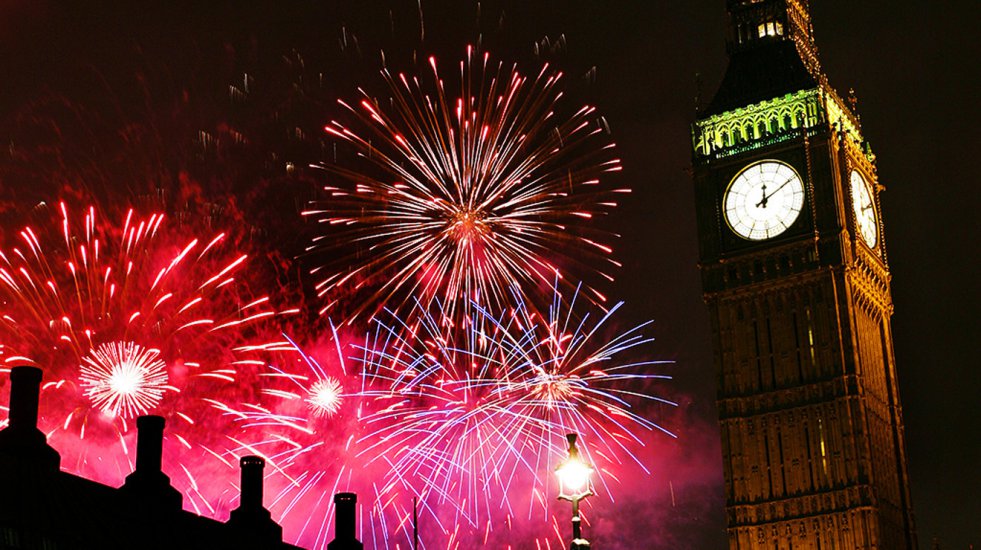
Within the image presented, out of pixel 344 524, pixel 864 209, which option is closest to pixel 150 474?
pixel 344 524

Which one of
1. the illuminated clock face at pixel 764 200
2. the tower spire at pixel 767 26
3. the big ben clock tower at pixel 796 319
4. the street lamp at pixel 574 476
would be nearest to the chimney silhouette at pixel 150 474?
the street lamp at pixel 574 476

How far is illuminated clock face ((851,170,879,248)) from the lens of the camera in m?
103

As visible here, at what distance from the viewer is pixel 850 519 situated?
95438 mm

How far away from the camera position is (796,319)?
101 meters

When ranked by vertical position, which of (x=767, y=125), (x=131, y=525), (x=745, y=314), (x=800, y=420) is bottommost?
(x=131, y=525)

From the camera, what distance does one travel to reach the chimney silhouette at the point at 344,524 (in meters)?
58.3

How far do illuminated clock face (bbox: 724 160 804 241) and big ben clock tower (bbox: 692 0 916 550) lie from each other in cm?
8

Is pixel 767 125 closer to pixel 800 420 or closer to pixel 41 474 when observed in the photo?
pixel 800 420

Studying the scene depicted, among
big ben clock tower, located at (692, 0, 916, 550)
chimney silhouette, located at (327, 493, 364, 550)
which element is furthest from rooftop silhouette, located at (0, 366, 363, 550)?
big ben clock tower, located at (692, 0, 916, 550)

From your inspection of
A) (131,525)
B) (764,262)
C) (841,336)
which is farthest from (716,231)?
(131,525)

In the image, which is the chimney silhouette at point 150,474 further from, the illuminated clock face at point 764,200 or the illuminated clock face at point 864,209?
the illuminated clock face at point 864,209

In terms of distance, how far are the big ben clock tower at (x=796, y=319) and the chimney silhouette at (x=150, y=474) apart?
54.3m

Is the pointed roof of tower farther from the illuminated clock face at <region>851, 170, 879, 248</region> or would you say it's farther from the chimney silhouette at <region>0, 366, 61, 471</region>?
the chimney silhouette at <region>0, 366, 61, 471</region>

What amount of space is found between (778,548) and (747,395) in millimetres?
9317
